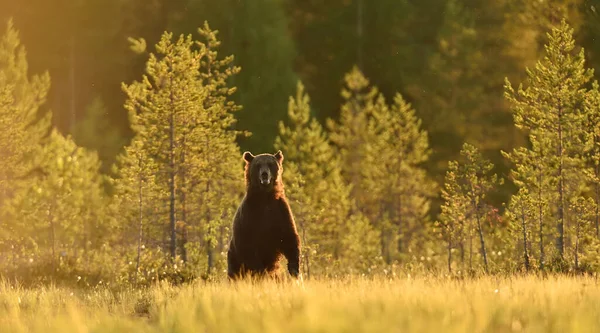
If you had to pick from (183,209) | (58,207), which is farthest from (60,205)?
(183,209)

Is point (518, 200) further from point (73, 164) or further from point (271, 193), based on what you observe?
point (73, 164)

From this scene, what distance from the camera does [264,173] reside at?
450 inches

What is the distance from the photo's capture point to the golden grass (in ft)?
23.3

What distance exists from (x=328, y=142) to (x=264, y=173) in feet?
91.0

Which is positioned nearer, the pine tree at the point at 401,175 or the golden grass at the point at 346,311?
the golden grass at the point at 346,311

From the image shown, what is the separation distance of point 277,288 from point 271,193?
2.20 m

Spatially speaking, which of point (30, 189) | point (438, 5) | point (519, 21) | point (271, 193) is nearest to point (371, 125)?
point (519, 21)

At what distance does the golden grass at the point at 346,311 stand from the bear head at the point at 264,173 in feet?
6.15

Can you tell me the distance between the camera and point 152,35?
1967 inches

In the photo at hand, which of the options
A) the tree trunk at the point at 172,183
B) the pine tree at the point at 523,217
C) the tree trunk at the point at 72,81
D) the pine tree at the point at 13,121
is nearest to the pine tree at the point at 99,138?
the pine tree at the point at 13,121

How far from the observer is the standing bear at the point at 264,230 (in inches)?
445

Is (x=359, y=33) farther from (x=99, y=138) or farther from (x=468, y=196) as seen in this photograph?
(x=468, y=196)

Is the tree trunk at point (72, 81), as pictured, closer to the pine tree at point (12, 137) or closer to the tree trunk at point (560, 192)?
the pine tree at point (12, 137)

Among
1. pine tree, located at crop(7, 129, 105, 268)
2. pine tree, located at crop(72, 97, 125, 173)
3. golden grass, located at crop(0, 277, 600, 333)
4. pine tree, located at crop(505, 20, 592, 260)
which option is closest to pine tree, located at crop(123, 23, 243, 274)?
pine tree, located at crop(7, 129, 105, 268)
